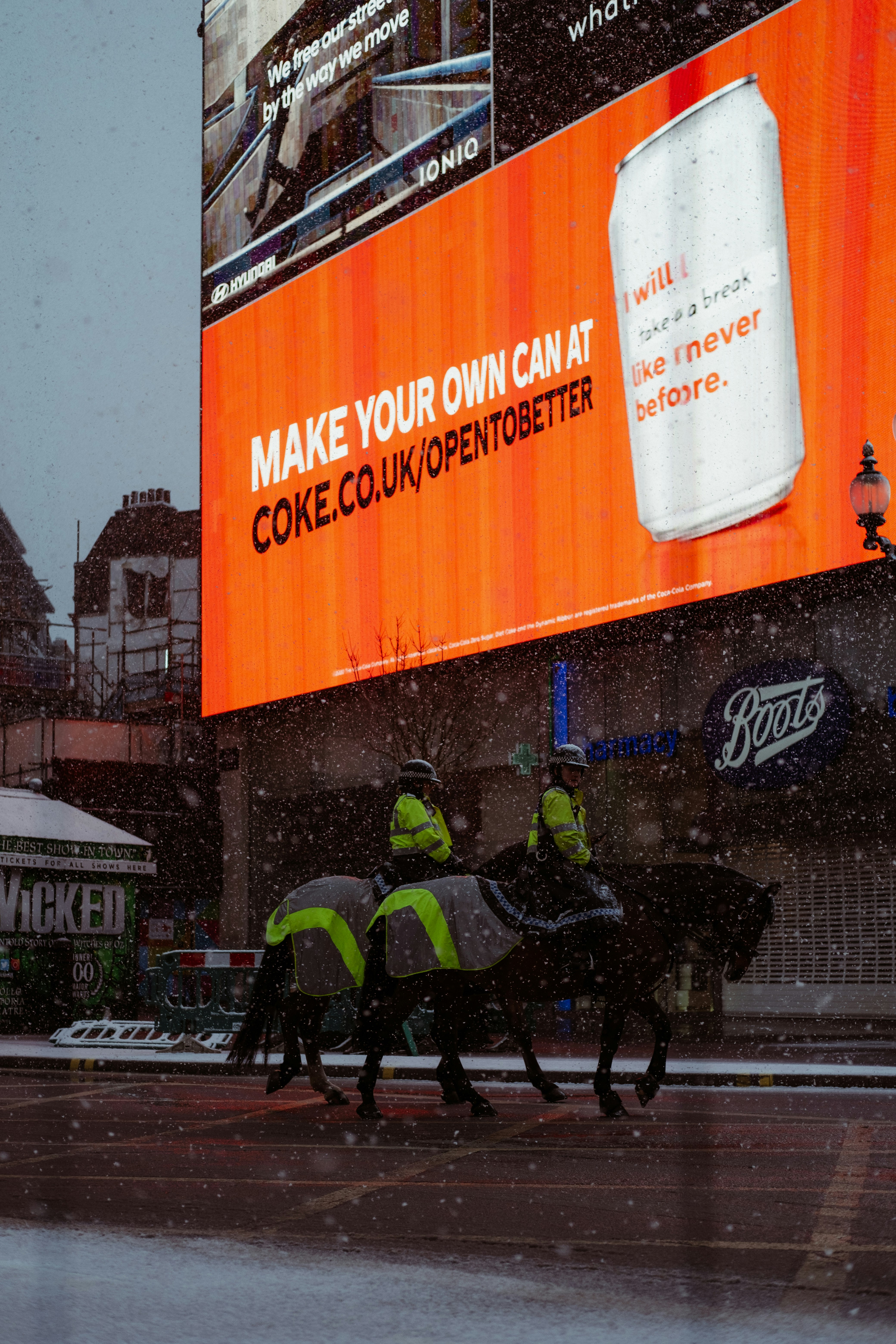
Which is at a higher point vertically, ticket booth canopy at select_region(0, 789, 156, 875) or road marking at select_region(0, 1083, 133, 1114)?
ticket booth canopy at select_region(0, 789, 156, 875)

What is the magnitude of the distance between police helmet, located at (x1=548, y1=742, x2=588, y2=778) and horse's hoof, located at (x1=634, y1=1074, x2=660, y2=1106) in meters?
1.94

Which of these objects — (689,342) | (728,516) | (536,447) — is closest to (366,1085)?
(728,516)

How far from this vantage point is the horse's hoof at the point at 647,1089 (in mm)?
10820

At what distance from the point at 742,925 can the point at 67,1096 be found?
5.55 meters

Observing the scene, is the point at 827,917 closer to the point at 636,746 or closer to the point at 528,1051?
the point at 636,746

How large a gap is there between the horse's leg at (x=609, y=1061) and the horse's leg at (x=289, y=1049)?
214 centimetres

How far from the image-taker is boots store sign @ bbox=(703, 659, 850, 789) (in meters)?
22.1

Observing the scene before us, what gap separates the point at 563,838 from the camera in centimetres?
1052

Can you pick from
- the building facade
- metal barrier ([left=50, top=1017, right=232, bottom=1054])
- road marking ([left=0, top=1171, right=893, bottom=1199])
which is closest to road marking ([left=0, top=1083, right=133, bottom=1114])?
metal barrier ([left=50, top=1017, right=232, bottom=1054])

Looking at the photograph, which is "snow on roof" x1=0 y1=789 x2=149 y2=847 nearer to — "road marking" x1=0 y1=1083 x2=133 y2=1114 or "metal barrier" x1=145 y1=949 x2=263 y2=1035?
"metal barrier" x1=145 y1=949 x2=263 y2=1035

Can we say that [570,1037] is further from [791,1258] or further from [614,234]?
[791,1258]

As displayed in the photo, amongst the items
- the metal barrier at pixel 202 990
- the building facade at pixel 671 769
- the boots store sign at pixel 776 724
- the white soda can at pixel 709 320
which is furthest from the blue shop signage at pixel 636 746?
the metal barrier at pixel 202 990

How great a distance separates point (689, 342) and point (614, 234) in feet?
9.37

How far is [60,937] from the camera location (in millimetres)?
24031
